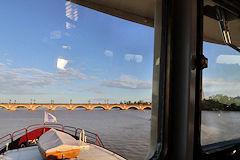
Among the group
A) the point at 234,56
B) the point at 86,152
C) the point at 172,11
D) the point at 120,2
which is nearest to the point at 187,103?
the point at 172,11

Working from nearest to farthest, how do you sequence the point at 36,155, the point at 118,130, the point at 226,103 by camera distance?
the point at 226,103
the point at 36,155
the point at 118,130

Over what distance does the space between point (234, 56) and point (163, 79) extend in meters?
1.55

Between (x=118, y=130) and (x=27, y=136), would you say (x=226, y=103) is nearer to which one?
(x=27, y=136)

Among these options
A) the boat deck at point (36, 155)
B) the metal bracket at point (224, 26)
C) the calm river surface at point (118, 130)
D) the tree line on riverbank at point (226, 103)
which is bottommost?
the calm river surface at point (118, 130)

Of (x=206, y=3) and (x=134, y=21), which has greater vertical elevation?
(x=134, y=21)

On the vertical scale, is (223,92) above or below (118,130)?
above

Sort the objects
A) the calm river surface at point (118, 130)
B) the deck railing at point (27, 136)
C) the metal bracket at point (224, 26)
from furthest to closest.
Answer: the calm river surface at point (118, 130), the deck railing at point (27, 136), the metal bracket at point (224, 26)

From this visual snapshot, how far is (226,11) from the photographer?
1375mm

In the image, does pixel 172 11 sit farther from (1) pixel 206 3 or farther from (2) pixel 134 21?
(2) pixel 134 21

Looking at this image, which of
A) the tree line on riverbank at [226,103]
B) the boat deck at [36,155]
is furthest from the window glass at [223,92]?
the boat deck at [36,155]

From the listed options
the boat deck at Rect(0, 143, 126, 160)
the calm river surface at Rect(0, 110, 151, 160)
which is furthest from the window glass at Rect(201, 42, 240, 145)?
the boat deck at Rect(0, 143, 126, 160)

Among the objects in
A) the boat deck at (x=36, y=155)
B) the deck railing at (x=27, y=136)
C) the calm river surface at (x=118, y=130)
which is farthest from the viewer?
the calm river surface at (x=118, y=130)

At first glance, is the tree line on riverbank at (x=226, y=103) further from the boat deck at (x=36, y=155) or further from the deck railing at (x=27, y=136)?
the boat deck at (x=36, y=155)

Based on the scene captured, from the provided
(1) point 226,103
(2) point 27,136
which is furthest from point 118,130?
(1) point 226,103
